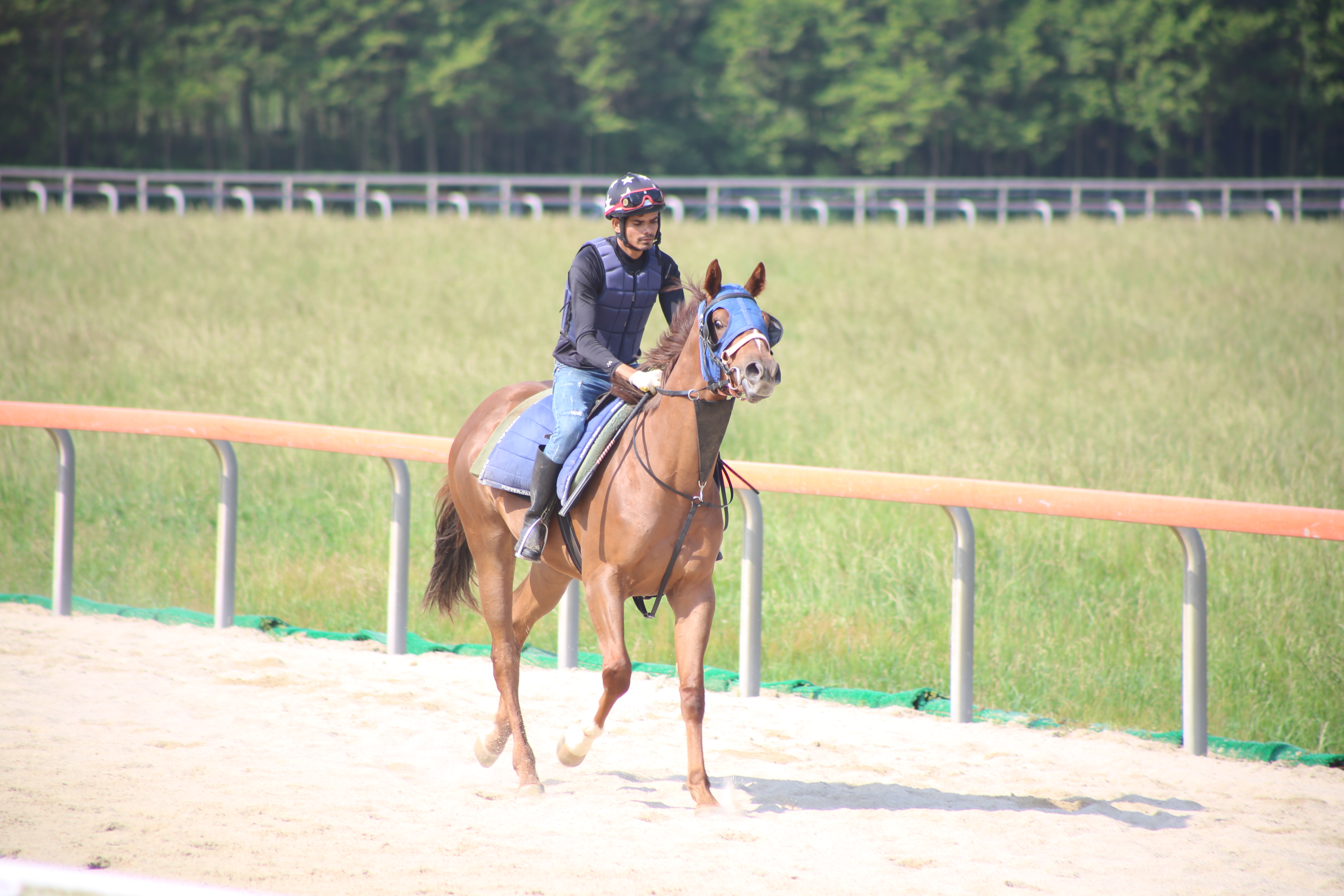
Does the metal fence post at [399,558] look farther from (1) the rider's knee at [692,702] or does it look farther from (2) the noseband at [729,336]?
(2) the noseband at [729,336]

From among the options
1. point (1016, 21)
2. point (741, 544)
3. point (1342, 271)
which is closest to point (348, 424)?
point (741, 544)

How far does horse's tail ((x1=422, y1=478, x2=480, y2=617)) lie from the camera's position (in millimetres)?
6289

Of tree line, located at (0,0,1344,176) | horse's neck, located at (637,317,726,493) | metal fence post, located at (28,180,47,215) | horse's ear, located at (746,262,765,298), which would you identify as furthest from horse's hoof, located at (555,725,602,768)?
tree line, located at (0,0,1344,176)

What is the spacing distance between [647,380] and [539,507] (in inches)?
30.5

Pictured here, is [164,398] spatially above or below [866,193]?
below

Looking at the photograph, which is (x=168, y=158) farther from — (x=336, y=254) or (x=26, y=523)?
(x=26, y=523)

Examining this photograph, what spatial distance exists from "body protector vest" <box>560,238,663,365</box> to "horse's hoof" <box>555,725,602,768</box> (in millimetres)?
1490

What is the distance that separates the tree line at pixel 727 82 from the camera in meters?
47.9

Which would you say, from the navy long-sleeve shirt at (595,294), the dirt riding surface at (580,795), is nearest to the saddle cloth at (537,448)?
the navy long-sleeve shirt at (595,294)

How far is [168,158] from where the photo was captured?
4775 cm

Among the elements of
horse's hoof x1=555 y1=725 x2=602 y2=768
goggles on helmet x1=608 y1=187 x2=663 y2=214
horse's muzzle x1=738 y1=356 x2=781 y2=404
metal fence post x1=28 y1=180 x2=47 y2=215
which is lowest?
horse's hoof x1=555 y1=725 x2=602 y2=768

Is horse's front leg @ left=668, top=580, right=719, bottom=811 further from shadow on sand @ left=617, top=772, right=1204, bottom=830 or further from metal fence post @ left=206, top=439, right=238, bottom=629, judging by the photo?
metal fence post @ left=206, top=439, right=238, bottom=629

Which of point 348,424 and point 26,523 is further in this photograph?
point 348,424

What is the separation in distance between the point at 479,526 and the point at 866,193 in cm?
2774
